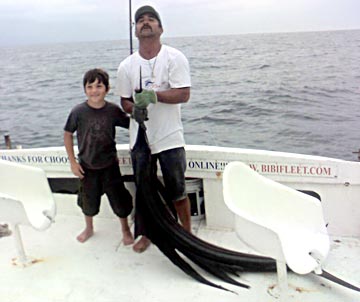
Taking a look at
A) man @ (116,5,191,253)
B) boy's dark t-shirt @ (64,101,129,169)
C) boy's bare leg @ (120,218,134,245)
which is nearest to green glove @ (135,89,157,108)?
man @ (116,5,191,253)

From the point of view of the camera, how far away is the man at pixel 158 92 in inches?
105

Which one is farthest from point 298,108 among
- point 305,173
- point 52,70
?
point 52,70

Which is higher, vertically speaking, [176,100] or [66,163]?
[176,100]

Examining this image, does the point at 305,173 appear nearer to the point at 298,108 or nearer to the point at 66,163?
the point at 66,163

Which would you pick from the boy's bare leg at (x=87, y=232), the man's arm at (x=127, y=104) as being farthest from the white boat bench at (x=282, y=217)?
the boy's bare leg at (x=87, y=232)

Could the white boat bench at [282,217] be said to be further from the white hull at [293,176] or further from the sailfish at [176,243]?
the white hull at [293,176]

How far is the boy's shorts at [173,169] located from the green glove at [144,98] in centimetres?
39

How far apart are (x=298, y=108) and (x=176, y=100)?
9897mm

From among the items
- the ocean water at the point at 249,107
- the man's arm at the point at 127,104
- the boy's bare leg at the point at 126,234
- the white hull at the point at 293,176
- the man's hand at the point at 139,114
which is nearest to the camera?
the man's hand at the point at 139,114

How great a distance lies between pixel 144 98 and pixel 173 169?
1.78ft

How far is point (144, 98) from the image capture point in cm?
256

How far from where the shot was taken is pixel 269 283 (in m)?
2.57

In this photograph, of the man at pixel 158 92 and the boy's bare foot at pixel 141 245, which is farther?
the boy's bare foot at pixel 141 245

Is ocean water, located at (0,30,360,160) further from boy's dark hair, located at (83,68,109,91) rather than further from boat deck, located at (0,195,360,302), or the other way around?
boy's dark hair, located at (83,68,109,91)
